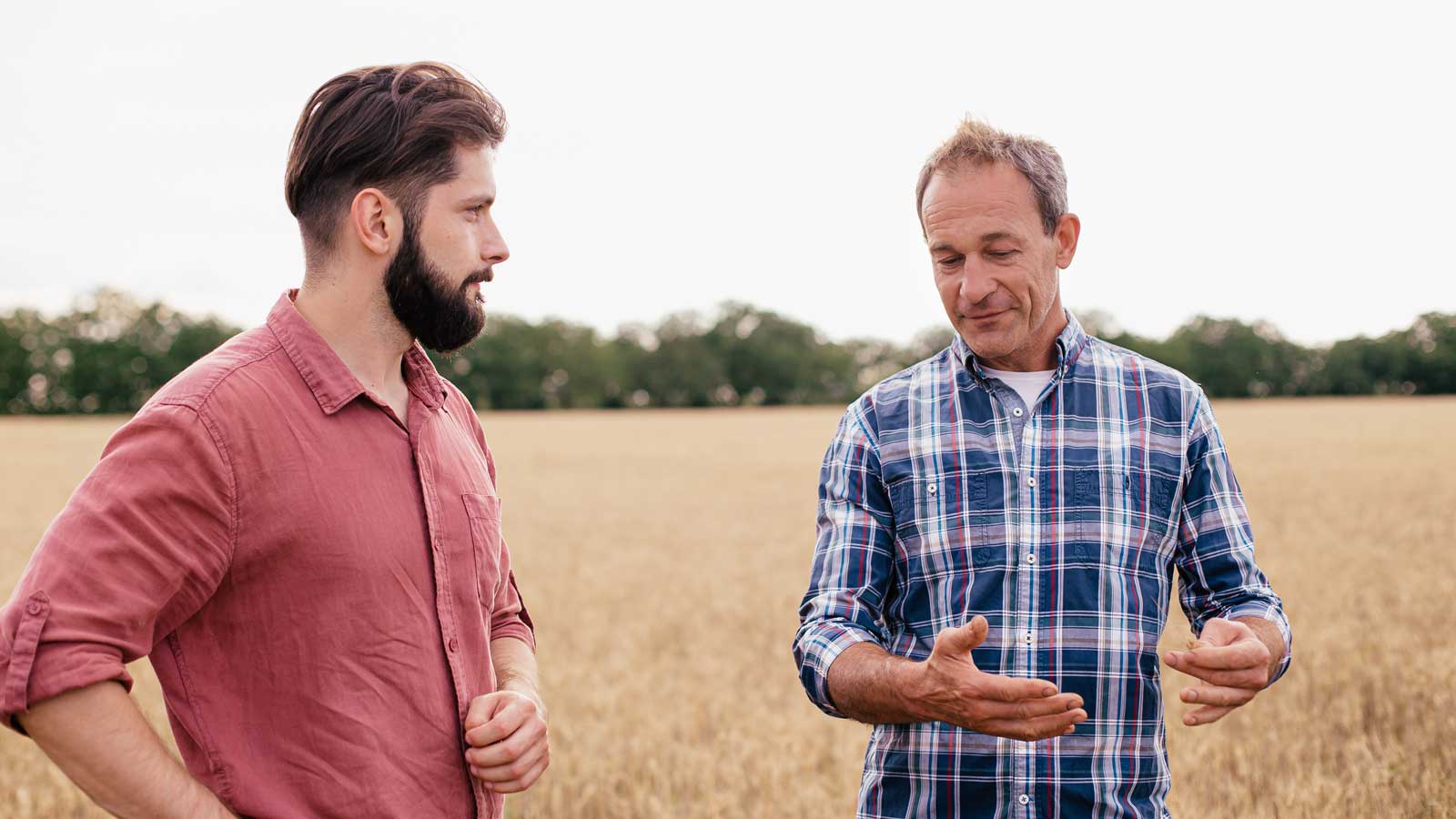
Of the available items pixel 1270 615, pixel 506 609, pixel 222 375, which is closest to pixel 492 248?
pixel 222 375

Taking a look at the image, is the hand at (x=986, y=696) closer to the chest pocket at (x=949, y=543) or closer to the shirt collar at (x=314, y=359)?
the chest pocket at (x=949, y=543)

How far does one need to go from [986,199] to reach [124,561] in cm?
199

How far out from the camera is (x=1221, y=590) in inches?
106

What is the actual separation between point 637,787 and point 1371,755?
11.3 feet

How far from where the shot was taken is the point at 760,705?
6988 mm

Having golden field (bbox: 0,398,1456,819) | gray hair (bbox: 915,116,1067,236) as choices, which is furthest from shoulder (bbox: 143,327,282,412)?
golden field (bbox: 0,398,1456,819)

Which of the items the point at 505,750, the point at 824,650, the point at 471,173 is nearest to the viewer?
the point at 505,750

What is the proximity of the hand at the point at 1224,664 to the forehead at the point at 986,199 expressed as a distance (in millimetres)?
1032

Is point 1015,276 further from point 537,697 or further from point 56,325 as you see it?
point 56,325

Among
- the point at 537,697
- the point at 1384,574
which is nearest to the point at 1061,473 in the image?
the point at 537,697

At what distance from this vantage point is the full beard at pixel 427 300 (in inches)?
92.4

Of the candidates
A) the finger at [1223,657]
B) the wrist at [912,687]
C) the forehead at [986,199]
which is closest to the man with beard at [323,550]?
the wrist at [912,687]

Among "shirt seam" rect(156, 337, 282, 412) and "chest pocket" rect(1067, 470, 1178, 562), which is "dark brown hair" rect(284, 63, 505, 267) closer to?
"shirt seam" rect(156, 337, 282, 412)

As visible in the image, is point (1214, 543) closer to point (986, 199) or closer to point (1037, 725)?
point (1037, 725)
